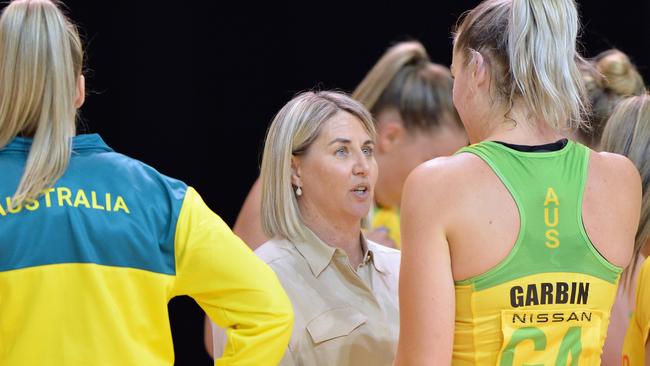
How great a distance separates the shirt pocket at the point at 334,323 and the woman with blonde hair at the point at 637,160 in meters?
0.66

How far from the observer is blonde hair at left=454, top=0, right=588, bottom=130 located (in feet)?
6.29

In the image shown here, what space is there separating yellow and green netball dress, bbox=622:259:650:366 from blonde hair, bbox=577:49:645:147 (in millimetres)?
768

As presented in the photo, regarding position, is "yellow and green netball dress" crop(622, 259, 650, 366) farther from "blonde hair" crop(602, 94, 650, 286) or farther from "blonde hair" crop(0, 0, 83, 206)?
"blonde hair" crop(0, 0, 83, 206)

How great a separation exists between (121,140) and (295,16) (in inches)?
39.2

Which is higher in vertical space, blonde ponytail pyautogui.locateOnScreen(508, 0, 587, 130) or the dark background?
blonde ponytail pyautogui.locateOnScreen(508, 0, 587, 130)

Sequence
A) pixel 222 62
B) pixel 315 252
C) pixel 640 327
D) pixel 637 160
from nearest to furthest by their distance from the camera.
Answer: pixel 640 327 < pixel 637 160 < pixel 315 252 < pixel 222 62

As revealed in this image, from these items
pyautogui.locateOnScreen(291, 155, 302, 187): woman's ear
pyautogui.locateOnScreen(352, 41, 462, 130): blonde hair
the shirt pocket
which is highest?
pyautogui.locateOnScreen(291, 155, 302, 187): woman's ear

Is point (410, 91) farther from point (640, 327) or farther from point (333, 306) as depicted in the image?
point (640, 327)

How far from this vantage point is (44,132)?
203 centimetres

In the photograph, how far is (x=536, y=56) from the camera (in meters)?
1.91

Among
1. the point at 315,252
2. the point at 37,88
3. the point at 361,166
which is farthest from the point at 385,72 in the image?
the point at 37,88

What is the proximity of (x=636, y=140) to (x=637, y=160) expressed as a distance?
0.05 m

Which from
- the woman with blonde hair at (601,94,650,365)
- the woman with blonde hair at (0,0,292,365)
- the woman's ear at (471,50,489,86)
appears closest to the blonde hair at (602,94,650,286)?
the woman with blonde hair at (601,94,650,365)

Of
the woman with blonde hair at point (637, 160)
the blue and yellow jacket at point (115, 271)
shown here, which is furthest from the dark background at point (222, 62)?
the blue and yellow jacket at point (115, 271)
